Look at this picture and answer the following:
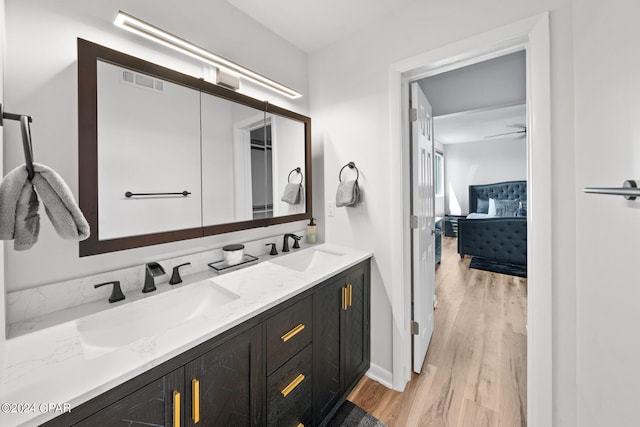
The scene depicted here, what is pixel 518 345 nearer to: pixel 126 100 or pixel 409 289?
pixel 409 289

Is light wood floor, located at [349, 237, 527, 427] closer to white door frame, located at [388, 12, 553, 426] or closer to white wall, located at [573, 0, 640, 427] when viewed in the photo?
white door frame, located at [388, 12, 553, 426]

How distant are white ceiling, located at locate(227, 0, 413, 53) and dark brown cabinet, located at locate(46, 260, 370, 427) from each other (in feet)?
5.49

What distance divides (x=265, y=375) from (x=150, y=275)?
69 centimetres

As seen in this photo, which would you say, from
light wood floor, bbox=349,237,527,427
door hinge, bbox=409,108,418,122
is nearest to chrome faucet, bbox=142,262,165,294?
light wood floor, bbox=349,237,527,427

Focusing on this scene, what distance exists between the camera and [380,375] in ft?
5.89

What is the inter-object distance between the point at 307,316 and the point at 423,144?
1516 mm

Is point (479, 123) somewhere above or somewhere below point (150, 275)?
above

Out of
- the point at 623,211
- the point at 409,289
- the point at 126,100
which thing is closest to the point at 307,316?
the point at 409,289

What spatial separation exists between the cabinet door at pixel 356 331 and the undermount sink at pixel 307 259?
222mm

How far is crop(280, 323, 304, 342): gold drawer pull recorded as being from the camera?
112 centimetres

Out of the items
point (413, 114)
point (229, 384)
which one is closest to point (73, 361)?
point (229, 384)

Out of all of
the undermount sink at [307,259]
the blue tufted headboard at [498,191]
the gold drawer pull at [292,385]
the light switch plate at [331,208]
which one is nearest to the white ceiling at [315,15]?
the light switch plate at [331,208]

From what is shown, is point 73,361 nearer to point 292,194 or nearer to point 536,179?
point 292,194

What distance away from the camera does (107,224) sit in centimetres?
107
